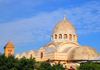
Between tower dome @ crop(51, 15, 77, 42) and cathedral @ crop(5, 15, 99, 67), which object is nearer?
cathedral @ crop(5, 15, 99, 67)

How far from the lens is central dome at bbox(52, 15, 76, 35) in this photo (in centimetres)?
3162

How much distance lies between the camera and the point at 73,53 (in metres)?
27.8

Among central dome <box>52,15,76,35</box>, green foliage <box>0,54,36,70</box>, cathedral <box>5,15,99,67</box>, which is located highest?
central dome <box>52,15,76,35</box>

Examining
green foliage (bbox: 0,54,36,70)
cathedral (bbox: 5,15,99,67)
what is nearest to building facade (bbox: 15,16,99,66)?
cathedral (bbox: 5,15,99,67)

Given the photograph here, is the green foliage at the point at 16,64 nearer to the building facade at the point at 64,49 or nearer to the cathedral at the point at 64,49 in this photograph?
the cathedral at the point at 64,49

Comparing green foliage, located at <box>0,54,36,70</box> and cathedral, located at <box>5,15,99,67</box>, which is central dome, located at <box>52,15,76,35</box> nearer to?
cathedral, located at <box>5,15,99,67</box>

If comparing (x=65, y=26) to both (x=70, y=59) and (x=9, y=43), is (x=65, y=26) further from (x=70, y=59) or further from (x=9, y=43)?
(x=9, y=43)

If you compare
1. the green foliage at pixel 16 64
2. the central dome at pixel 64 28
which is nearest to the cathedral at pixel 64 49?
the central dome at pixel 64 28

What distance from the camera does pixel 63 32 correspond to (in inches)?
1235

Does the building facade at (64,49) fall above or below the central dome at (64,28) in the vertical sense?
below

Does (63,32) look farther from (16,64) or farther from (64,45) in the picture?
(16,64)

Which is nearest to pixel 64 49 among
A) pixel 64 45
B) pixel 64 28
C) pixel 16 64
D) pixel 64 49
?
pixel 64 49

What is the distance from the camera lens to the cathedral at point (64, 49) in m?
27.5

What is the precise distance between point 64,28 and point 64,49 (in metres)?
4.01
